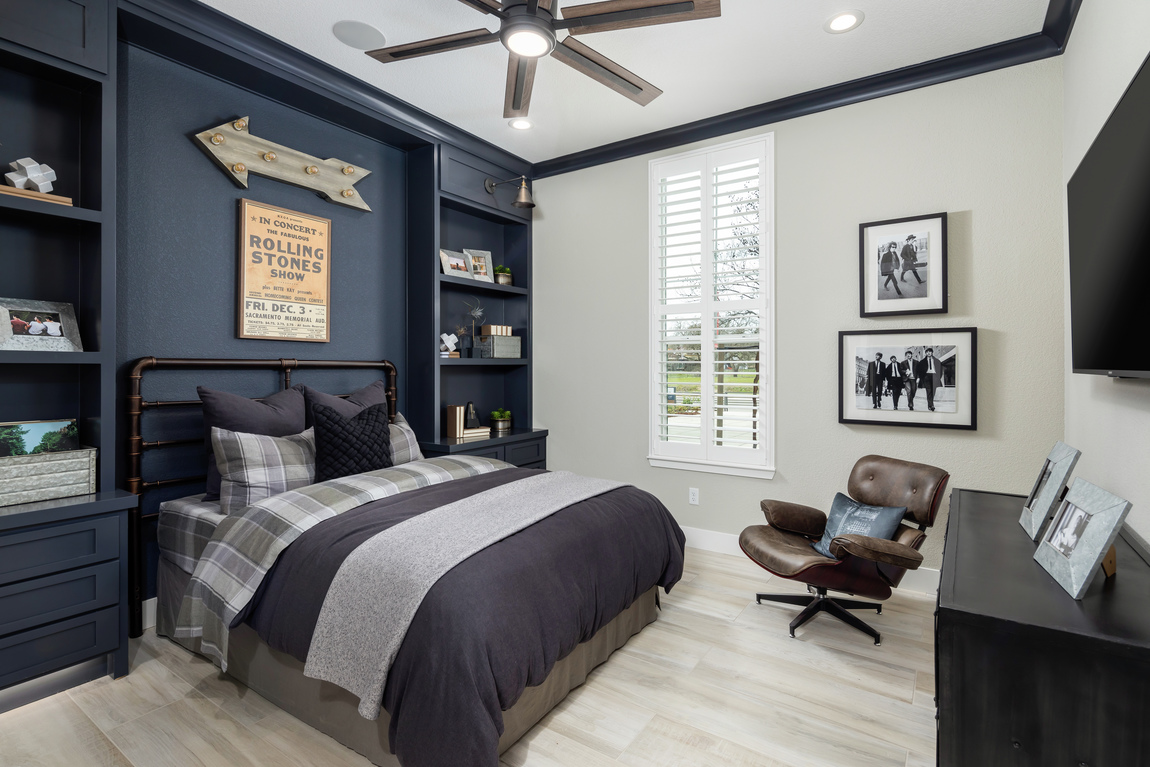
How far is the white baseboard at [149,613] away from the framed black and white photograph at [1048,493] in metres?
3.65

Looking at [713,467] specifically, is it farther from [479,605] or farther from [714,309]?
[479,605]

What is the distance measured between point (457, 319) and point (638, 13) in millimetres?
2754

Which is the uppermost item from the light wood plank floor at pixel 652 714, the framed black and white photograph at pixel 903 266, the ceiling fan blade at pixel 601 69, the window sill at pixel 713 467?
the ceiling fan blade at pixel 601 69

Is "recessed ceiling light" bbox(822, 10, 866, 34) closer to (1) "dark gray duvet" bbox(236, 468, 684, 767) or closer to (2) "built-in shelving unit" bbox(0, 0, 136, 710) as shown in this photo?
(1) "dark gray duvet" bbox(236, 468, 684, 767)

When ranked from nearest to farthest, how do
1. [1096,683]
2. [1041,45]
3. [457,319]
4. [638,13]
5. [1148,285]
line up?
[1096,683], [1148,285], [638,13], [1041,45], [457,319]

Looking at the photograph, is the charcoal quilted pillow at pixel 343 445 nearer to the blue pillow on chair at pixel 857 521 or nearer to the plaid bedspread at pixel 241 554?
the plaid bedspread at pixel 241 554

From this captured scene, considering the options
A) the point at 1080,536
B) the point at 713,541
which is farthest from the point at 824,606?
the point at 1080,536

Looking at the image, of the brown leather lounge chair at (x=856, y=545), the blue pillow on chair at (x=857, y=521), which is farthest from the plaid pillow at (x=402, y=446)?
the blue pillow on chair at (x=857, y=521)

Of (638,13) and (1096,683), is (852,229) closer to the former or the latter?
(638,13)

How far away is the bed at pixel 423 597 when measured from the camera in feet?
5.06

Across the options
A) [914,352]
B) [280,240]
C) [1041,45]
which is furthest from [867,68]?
[280,240]

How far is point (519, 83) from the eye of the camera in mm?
2439

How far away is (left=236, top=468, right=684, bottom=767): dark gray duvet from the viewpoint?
1.49 metres

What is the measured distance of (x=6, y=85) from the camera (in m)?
2.26
